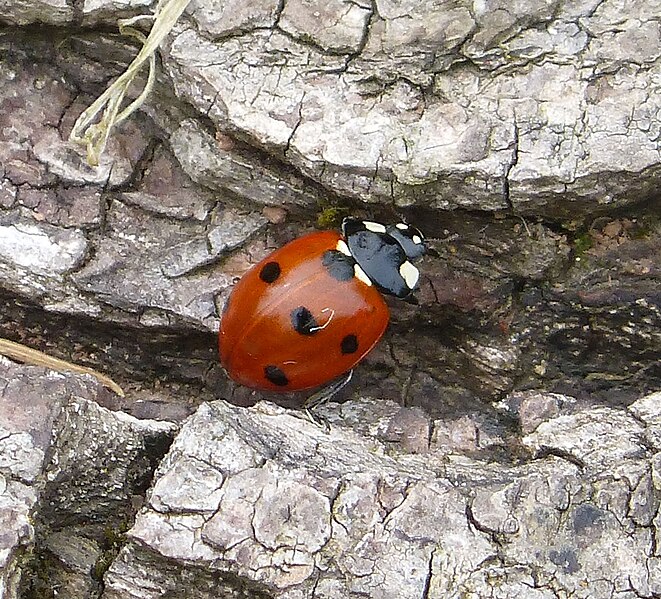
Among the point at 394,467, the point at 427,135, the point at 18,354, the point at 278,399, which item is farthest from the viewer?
the point at 278,399

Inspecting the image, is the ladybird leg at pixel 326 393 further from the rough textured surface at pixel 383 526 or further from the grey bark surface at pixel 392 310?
the rough textured surface at pixel 383 526

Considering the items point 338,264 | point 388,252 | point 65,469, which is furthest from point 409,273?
point 65,469

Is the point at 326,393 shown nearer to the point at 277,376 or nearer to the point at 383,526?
the point at 277,376

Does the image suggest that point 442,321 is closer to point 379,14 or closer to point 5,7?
point 379,14

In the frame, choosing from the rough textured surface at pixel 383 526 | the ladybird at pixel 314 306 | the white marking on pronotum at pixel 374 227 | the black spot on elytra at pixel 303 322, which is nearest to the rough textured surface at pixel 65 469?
the rough textured surface at pixel 383 526

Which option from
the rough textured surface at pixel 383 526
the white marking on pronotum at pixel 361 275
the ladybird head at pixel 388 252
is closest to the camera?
the rough textured surface at pixel 383 526

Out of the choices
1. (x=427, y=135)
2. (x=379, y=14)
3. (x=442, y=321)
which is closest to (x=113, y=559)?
(x=442, y=321)

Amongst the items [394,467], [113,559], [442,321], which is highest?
[442,321]

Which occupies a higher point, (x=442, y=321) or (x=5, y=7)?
(x=5, y=7)
